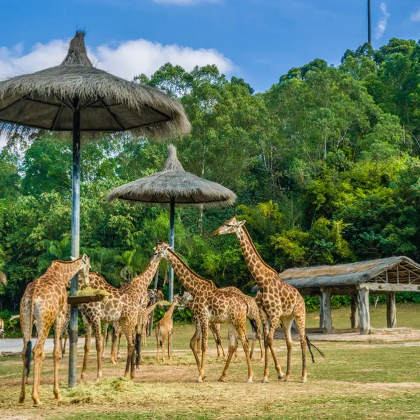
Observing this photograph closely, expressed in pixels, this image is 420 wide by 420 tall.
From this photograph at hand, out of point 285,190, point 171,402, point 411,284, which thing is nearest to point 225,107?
point 285,190

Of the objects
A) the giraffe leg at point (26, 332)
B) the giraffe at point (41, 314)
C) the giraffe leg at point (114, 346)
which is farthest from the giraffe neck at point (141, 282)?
the giraffe leg at point (26, 332)

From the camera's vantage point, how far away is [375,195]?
3169cm

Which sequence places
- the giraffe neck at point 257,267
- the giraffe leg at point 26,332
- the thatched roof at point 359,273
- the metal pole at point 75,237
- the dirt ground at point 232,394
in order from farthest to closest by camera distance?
the thatched roof at point 359,273
the giraffe neck at point 257,267
the metal pole at point 75,237
the giraffe leg at point 26,332
the dirt ground at point 232,394

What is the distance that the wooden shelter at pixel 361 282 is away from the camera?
1883 cm

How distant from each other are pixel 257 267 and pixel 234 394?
2326 millimetres

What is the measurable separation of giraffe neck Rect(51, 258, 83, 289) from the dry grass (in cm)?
138

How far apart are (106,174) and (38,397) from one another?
33.1 meters

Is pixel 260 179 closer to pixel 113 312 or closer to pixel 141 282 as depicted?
pixel 141 282

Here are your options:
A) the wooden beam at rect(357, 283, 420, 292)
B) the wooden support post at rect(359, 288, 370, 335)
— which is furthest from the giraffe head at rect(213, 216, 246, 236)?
the wooden support post at rect(359, 288, 370, 335)

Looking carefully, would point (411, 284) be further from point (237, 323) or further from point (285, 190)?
point (285, 190)

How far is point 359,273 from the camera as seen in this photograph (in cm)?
1900

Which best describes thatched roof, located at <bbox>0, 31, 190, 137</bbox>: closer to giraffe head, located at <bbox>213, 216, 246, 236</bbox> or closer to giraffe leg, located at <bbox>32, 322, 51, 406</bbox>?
giraffe head, located at <bbox>213, 216, 246, 236</bbox>

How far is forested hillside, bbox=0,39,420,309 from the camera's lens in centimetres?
2877

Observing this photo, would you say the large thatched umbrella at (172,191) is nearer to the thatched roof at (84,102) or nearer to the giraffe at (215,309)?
the thatched roof at (84,102)
